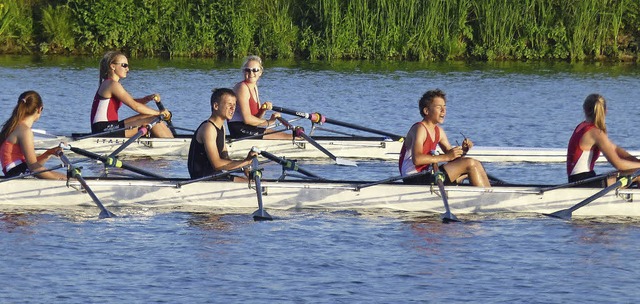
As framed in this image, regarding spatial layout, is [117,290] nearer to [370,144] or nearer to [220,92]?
[220,92]

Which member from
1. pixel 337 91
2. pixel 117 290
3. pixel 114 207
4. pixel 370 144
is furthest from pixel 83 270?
pixel 337 91

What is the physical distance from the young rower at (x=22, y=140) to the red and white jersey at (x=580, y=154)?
18.8 feet

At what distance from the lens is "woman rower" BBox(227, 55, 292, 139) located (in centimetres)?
1936

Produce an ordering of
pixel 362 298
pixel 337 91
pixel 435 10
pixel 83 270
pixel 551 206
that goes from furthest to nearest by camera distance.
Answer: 1. pixel 435 10
2. pixel 337 91
3. pixel 551 206
4. pixel 83 270
5. pixel 362 298

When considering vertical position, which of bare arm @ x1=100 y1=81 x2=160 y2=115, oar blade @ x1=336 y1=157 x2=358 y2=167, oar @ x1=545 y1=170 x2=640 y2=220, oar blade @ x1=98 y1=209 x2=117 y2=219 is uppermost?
bare arm @ x1=100 y1=81 x2=160 y2=115

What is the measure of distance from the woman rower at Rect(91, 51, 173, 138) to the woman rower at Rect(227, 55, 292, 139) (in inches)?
41.0

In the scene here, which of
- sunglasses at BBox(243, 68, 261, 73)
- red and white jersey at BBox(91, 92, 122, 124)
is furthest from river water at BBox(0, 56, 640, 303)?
sunglasses at BBox(243, 68, 261, 73)

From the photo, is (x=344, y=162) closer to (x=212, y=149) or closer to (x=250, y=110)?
(x=250, y=110)

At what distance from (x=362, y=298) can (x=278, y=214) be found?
3461 millimetres

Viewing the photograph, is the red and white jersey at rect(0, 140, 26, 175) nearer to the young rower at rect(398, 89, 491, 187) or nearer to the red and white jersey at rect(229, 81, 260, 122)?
the young rower at rect(398, 89, 491, 187)

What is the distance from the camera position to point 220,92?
1506cm

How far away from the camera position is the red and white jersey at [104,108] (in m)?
19.5

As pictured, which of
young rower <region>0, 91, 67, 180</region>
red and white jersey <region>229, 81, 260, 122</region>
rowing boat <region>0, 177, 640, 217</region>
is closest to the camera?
young rower <region>0, 91, 67, 180</region>

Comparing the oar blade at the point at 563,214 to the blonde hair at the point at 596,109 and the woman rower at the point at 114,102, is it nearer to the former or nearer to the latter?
the blonde hair at the point at 596,109
